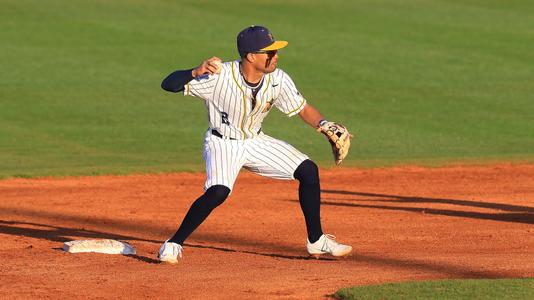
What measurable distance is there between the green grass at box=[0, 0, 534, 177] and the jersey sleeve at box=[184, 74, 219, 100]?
5.41 meters

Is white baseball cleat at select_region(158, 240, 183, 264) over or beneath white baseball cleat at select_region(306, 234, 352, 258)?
beneath

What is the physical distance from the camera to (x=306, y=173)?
841cm

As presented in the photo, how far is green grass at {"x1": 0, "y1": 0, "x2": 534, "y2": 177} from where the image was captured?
14.9 meters

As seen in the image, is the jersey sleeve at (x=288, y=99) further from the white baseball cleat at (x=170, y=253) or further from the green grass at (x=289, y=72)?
the green grass at (x=289, y=72)

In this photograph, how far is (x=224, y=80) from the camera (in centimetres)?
823

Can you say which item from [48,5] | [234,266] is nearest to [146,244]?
[234,266]

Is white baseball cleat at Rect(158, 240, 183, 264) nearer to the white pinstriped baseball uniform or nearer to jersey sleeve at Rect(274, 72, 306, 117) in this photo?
the white pinstriped baseball uniform

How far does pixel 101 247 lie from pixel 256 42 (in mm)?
1942

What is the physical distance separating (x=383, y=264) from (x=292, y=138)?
23.7 feet

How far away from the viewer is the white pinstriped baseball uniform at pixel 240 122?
27.0ft

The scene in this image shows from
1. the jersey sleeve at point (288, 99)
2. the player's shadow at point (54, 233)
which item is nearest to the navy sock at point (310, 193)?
the jersey sleeve at point (288, 99)

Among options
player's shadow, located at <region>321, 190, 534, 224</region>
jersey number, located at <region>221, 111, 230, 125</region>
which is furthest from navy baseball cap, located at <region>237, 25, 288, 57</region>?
player's shadow, located at <region>321, 190, 534, 224</region>

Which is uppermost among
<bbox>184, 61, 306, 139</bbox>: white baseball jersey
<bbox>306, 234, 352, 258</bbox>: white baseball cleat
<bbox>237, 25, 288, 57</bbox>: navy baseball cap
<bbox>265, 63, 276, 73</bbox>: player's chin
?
<bbox>237, 25, 288, 57</bbox>: navy baseball cap

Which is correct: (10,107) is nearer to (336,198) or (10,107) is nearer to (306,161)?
(336,198)
